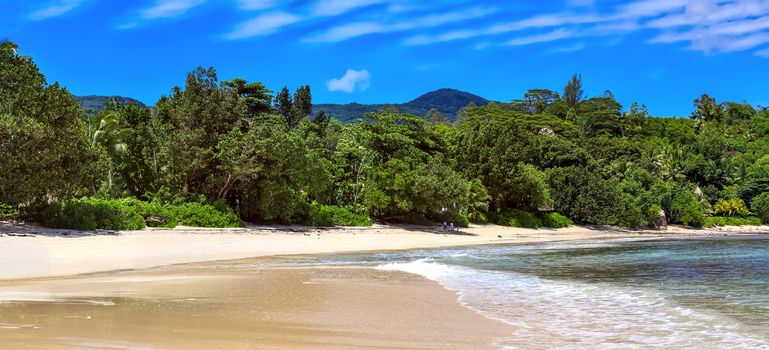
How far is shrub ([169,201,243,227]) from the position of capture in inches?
1249

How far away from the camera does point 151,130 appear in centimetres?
3794

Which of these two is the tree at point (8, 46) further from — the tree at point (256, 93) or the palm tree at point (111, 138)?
the tree at point (256, 93)

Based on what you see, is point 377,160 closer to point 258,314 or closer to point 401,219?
point 401,219

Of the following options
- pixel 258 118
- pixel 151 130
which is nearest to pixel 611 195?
pixel 258 118

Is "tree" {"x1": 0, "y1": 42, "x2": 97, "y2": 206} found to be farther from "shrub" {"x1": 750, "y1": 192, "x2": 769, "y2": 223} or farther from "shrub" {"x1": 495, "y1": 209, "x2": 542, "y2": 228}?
"shrub" {"x1": 750, "y1": 192, "x2": 769, "y2": 223}

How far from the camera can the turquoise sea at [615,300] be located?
8.44 m

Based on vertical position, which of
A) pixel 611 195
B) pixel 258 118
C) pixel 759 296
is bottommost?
pixel 759 296

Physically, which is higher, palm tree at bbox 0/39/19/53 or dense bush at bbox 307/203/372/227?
palm tree at bbox 0/39/19/53

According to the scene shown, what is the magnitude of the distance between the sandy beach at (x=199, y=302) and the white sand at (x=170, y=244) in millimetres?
79

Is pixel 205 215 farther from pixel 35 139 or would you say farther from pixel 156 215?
pixel 35 139

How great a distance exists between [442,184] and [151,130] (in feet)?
63.7

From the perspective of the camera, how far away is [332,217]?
40219 mm

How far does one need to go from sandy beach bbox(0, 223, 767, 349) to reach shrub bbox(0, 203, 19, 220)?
1948 millimetres

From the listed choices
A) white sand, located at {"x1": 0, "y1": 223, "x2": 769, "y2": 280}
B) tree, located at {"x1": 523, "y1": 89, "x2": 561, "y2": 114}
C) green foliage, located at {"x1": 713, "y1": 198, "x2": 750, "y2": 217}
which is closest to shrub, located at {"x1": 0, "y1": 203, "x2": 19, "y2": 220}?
white sand, located at {"x1": 0, "y1": 223, "x2": 769, "y2": 280}
